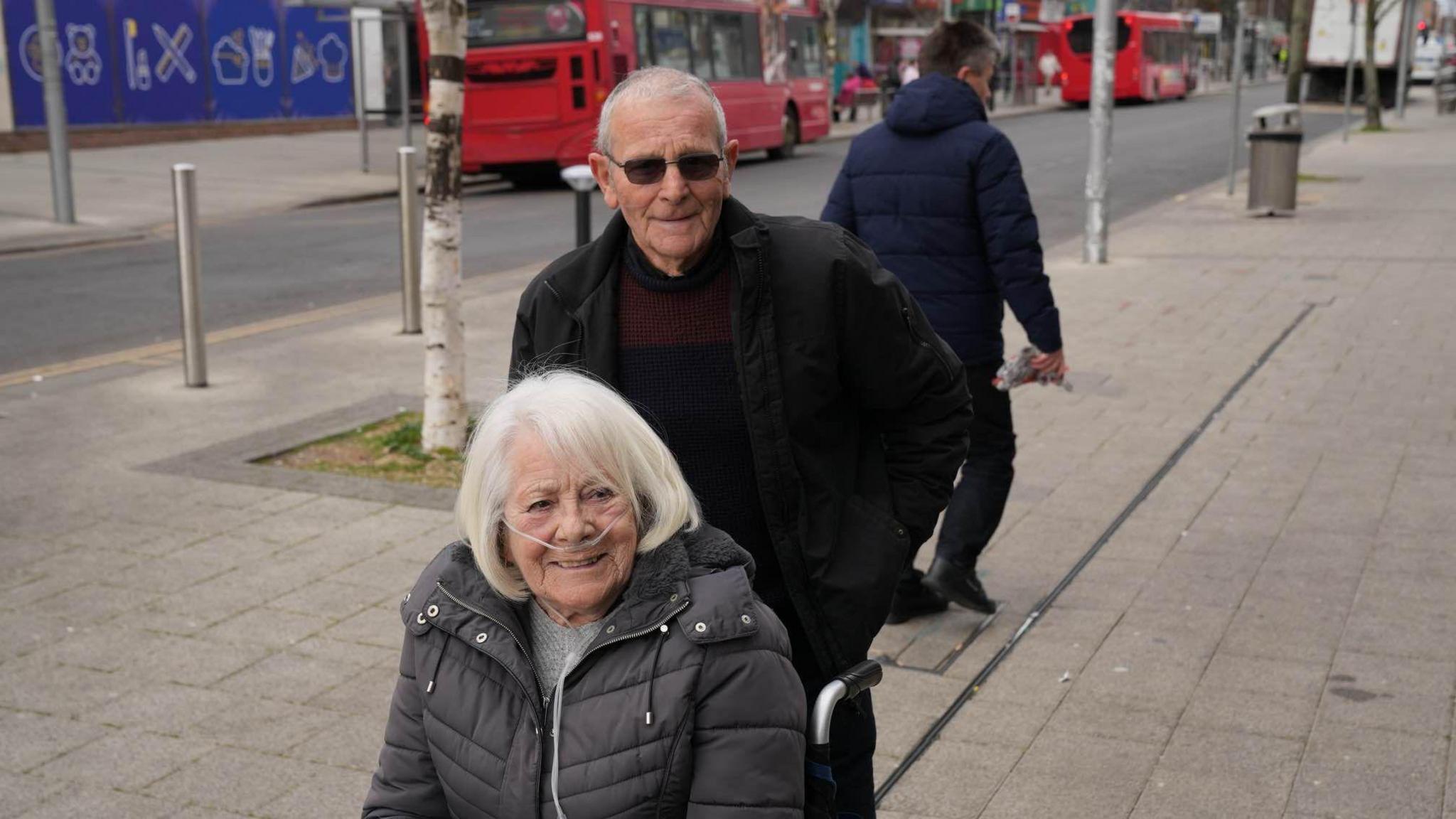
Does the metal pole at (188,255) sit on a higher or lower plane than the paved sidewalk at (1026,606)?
higher

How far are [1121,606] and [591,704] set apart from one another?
355 cm

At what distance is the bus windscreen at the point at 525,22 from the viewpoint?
21.7 metres

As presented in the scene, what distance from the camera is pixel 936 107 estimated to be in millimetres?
4949

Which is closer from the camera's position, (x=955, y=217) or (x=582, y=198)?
(x=955, y=217)

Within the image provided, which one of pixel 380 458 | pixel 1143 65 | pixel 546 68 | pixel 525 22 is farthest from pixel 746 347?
pixel 1143 65

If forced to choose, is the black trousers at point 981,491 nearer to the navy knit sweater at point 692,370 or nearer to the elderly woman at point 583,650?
the navy knit sweater at point 692,370

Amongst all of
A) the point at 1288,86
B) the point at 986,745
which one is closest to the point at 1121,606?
the point at 986,745

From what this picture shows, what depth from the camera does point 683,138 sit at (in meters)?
2.57

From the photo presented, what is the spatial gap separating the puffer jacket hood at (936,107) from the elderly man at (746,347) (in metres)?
2.29

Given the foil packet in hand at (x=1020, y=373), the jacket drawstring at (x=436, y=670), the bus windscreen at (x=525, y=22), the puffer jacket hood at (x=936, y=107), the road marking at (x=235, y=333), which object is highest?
the bus windscreen at (x=525, y=22)

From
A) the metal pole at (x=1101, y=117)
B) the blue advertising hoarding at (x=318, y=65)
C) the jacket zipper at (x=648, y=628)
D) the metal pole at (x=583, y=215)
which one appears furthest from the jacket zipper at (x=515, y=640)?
the blue advertising hoarding at (x=318, y=65)

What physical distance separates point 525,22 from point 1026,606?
17670mm

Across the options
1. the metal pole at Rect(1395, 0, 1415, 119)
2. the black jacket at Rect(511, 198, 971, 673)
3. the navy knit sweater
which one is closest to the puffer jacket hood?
the black jacket at Rect(511, 198, 971, 673)

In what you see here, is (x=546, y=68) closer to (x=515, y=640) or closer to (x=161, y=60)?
(x=161, y=60)
